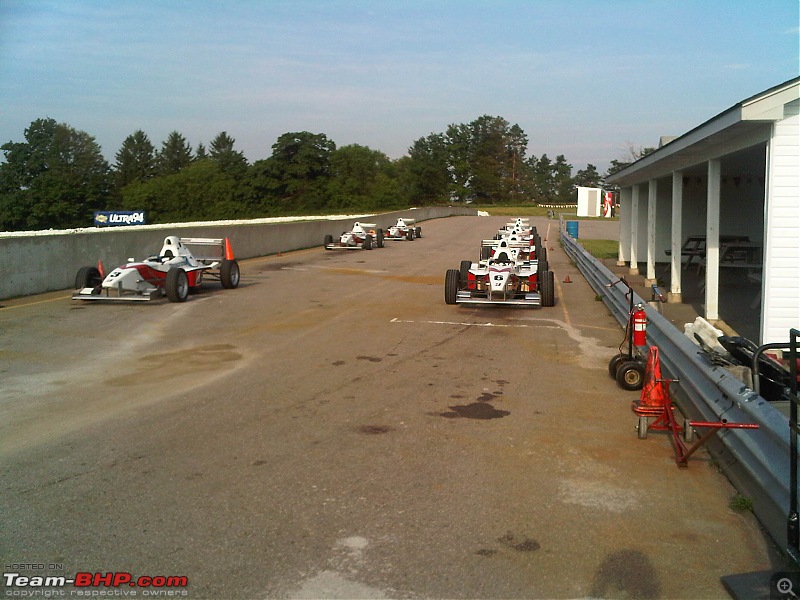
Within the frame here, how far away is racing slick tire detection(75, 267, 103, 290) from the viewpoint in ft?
56.4

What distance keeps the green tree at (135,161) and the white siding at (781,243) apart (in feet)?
412

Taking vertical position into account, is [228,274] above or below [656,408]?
above

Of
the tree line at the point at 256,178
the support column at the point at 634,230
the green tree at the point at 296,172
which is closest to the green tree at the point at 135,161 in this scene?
the tree line at the point at 256,178

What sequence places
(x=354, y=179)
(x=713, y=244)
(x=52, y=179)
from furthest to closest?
1. (x=354, y=179)
2. (x=52, y=179)
3. (x=713, y=244)

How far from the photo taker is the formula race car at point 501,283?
16.9m

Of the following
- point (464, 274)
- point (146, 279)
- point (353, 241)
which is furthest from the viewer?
point (353, 241)

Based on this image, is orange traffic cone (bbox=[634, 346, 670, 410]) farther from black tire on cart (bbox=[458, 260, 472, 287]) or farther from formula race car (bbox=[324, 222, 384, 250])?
formula race car (bbox=[324, 222, 384, 250])

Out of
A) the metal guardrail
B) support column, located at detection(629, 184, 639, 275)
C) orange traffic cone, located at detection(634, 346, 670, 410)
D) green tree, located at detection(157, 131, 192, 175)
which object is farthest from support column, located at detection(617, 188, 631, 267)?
green tree, located at detection(157, 131, 192, 175)

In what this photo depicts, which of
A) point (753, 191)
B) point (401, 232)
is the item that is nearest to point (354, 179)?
point (401, 232)

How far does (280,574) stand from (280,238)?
96.8 feet

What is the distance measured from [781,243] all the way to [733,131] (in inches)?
83.1

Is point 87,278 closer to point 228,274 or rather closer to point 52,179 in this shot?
point 228,274

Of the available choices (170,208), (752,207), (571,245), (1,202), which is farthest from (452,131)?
(752,207)

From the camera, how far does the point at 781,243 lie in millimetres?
11078
